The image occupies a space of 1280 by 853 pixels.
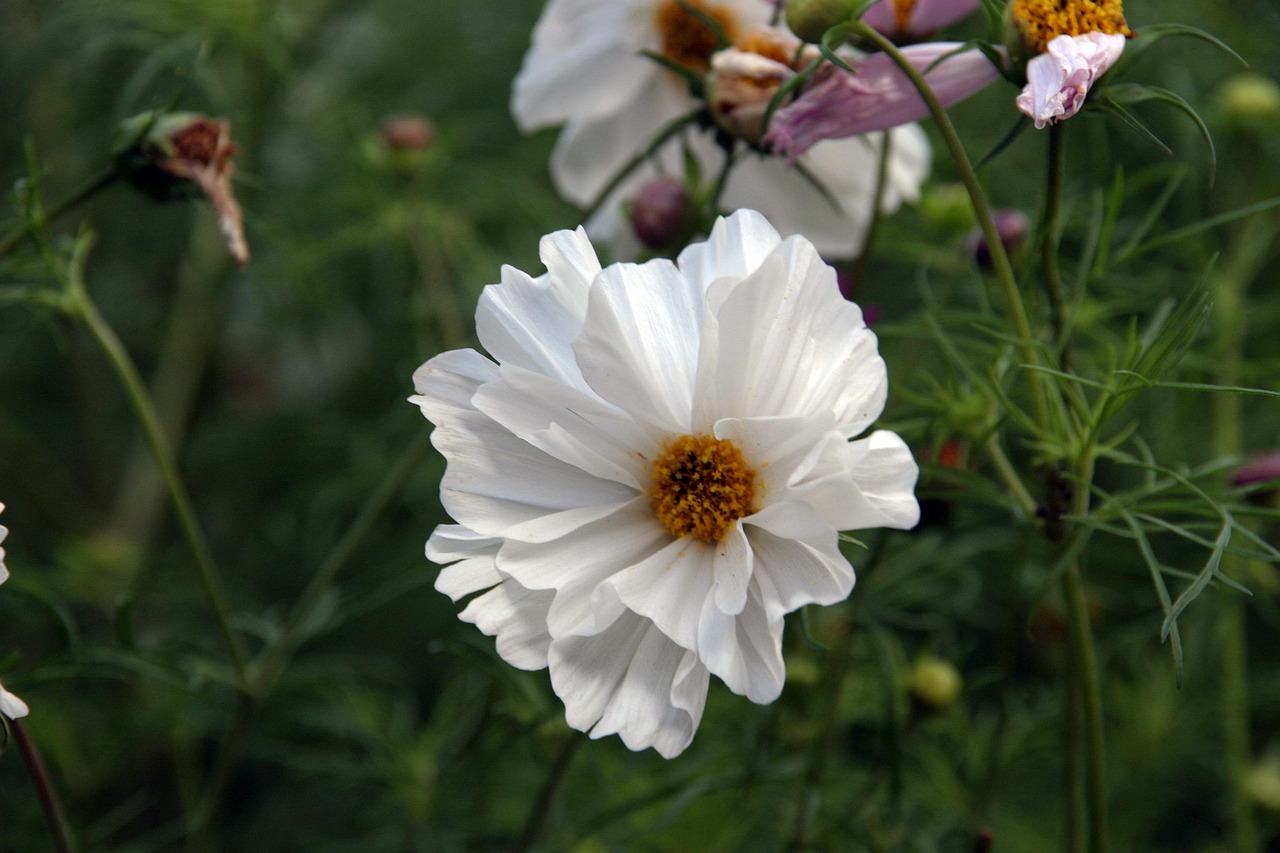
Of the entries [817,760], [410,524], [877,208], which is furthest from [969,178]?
[410,524]

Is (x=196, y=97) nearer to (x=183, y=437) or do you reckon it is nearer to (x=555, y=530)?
(x=183, y=437)

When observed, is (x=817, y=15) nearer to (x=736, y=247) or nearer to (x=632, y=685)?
(x=736, y=247)

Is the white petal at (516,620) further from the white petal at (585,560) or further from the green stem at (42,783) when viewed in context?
the green stem at (42,783)

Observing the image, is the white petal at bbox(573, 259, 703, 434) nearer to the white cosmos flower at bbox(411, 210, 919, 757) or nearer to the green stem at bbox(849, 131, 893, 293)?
the white cosmos flower at bbox(411, 210, 919, 757)

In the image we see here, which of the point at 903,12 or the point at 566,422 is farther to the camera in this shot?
the point at 903,12

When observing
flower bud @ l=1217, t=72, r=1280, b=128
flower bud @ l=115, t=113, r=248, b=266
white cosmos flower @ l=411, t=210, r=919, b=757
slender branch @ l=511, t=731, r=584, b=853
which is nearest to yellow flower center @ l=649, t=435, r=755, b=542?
white cosmos flower @ l=411, t=210, r=919, b=757

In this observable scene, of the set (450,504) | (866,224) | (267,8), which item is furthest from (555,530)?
(267,8)
